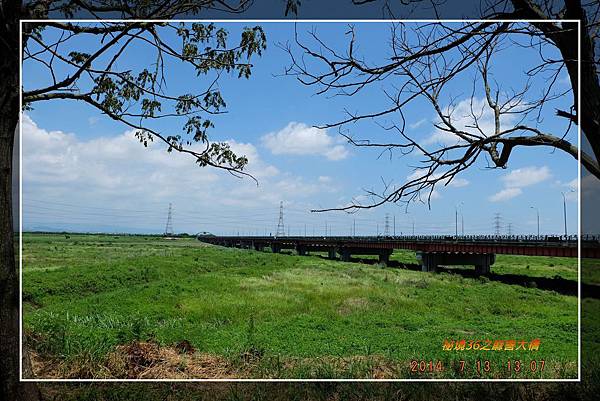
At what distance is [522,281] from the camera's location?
9117 millimetres

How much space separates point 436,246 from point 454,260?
1.38 meters

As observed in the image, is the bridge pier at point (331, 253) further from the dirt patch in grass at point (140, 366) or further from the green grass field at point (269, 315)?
the dirt patch in grass at point (140, 366)

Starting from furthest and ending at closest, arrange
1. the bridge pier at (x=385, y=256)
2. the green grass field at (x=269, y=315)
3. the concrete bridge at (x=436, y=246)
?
the bridge pier at (x=385, y=256) → the concrete bridge at (x=436, y=246) → the green grass field at (x=269, y=315)

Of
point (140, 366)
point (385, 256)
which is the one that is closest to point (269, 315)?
point (140, 366)

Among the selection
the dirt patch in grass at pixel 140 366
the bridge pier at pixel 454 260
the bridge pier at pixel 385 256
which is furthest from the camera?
the bridge pier at pixel 454 260

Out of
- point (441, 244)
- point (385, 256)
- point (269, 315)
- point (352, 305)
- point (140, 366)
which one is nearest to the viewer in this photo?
point (140, 366)

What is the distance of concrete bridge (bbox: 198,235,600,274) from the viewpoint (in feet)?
21.8

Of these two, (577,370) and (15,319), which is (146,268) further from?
(577,370)

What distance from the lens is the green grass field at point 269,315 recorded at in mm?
4543

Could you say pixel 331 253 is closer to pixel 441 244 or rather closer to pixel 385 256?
pixel 385 256

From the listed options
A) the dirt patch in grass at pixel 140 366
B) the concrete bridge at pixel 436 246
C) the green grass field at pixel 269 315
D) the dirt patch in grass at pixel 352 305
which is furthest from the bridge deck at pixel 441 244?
the dirt patch in grass at pixel 140 366

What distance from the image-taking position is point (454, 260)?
396 inches

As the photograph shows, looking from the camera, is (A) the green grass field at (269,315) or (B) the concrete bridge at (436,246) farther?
(B) the concrete bridge at (436,246)

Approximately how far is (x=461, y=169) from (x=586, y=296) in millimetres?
2217
